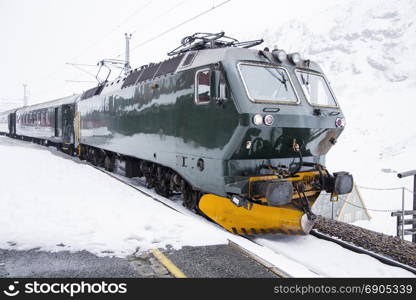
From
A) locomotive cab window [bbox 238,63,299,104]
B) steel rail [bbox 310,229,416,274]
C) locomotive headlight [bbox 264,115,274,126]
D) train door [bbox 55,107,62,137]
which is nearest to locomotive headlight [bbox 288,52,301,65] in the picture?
locomotive cab window [bbox 238,63,299,104]

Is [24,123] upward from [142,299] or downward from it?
upward

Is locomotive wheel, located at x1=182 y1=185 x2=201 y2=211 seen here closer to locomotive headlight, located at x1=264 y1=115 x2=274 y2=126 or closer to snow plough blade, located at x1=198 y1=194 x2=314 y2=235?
snow plough blade, located at x1=198 y1=194 x2=314 y2=235

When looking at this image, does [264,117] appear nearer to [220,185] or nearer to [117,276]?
[220,185]

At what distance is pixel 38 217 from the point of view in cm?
592

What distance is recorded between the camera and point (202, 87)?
6.66m

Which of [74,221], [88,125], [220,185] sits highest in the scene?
[88,125]

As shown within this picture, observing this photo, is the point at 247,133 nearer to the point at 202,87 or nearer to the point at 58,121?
the point at 202,87

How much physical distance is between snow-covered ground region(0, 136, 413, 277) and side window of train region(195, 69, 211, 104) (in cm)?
210

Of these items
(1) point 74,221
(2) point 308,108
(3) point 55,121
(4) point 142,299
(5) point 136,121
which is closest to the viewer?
(4) point 142,299

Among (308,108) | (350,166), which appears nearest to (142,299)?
(308,108)

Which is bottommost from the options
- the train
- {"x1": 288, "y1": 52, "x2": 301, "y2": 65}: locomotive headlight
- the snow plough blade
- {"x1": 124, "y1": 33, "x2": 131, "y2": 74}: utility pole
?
the snow plough blade

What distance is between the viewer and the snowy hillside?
115ft

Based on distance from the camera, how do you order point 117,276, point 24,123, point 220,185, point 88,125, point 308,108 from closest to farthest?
point 117,276 < point 220,185 < point 308,108 < point 88,125 < point 24,123

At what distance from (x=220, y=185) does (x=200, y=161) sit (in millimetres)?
758
